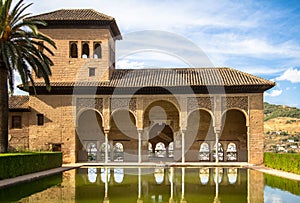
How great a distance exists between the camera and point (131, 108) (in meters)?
24.3

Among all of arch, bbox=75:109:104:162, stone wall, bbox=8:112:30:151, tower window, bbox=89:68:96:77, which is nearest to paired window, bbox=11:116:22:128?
stone wall, bbox=8:112:30:151

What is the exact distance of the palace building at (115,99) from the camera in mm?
23766

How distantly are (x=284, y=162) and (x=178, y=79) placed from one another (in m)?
8.38

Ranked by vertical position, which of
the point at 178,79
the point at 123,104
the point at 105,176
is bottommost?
the point at 105,176

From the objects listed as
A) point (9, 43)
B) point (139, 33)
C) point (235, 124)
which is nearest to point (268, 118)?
→ point (235, 124)

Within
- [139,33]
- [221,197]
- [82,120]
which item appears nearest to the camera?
[221,197]

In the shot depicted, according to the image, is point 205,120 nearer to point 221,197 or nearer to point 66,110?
point 66,110

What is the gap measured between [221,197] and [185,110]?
13170 millimetres

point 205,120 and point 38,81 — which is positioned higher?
point 38,81

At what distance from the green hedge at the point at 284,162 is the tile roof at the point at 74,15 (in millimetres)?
12239

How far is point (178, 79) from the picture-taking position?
24.7 m

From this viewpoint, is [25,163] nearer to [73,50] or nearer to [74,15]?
[73,50]

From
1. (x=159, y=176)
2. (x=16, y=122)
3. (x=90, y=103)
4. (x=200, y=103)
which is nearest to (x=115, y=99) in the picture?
(x=90, y=103)

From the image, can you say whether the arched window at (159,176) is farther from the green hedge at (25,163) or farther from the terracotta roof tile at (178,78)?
the terracotta roof tile at (178,78)
